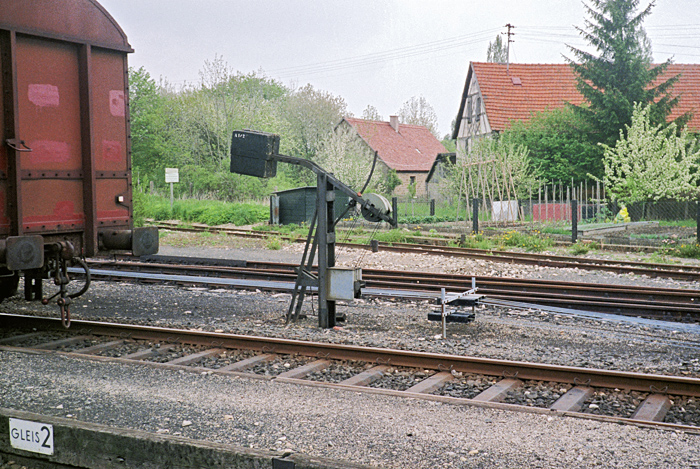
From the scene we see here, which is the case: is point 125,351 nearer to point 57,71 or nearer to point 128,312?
point 128,312

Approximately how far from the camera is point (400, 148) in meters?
53.0

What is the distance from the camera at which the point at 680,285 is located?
11898 mm

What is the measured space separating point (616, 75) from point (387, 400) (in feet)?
98.2

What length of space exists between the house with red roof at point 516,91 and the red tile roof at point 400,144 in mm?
8663

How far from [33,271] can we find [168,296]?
3083 millimetres

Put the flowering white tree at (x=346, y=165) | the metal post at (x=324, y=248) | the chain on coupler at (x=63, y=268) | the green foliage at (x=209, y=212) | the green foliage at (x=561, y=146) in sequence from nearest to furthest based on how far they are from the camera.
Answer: the chain on coupler at (x=63, y=268) → the metal post at (x=324, y=248) → the green foliage at (x=209, y=212) → the green foliage at (x=561, y=146) → the flowering white tree at (x=346, y=165)

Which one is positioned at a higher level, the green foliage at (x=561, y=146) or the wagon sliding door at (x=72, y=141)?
the green foliage at (x=561, y=146)

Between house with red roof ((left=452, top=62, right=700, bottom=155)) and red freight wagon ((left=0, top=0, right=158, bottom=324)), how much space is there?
32005mm

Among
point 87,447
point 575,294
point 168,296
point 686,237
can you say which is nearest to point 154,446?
point 87,447

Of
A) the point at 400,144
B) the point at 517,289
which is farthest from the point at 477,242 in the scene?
the point at 400,144

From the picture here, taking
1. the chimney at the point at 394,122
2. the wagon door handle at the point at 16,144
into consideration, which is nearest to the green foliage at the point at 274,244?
the wagon door handle at the point at 16,144

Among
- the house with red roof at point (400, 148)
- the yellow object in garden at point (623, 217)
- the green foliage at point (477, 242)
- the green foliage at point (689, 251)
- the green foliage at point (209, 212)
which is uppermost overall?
the house with red roof at point (400, 148)

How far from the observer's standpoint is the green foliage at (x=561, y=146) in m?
30.6

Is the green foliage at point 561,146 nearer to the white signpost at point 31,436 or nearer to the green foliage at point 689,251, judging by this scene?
the green foliage at point 689,251
